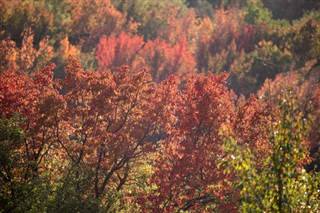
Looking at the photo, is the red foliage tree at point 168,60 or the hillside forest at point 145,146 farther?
the red foliage tree at point 168,60

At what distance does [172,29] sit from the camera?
85.2m

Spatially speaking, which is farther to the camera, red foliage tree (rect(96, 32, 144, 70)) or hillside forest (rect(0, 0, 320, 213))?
red foliage tree (rect(96, 32, 144, 70))

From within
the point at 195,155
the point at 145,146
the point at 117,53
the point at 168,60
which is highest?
the point at 168,60

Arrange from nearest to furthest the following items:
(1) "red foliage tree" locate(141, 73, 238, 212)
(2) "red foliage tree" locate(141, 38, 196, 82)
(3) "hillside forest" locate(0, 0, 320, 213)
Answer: (3) "hillside forest" locate(0, 0, 320, 213)
(1) "red foliage tree" locate(141, 73, 238, 212)
(2) "red foliage tree" locate(141, 38, 196, 82)

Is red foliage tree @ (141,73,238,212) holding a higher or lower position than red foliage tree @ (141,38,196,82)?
lower

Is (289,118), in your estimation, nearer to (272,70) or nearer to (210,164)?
(210,164)

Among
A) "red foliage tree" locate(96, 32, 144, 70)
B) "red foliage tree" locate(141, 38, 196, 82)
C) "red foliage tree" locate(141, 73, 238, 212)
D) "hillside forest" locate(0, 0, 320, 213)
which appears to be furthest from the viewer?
"red foliage tree" locate(141, 38, 196, 82)

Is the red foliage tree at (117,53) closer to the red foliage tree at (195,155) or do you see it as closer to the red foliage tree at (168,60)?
the red foliage tree at (168,60)

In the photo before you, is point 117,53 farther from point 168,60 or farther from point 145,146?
point 145,146

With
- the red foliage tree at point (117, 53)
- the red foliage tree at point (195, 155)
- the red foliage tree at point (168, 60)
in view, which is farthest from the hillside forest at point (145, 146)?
the red foliage tree at point (168, 60)

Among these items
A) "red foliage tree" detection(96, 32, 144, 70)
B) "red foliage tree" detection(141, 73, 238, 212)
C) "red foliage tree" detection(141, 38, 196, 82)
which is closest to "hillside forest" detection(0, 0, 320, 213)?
"red foliage tree" detection(141, 73, 238, 212)

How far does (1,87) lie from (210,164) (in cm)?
1238

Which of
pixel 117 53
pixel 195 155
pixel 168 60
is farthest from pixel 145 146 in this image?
pixel 168 60

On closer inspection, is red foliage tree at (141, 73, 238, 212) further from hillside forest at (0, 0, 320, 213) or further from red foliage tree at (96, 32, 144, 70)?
red foliage tree at (96, 32, 144, 70)
